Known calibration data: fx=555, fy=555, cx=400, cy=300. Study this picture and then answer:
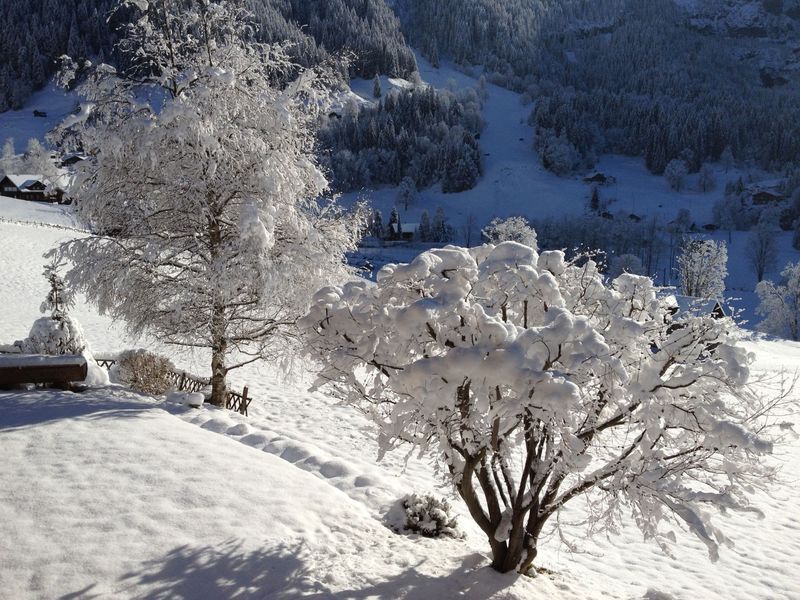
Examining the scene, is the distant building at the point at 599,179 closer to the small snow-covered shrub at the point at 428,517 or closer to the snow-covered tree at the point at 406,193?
the snow-covered tree at the point at 406,193

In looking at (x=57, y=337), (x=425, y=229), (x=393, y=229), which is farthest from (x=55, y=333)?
(x=425, y=229)

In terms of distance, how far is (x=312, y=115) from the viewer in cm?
1303

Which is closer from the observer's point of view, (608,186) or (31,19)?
(608,186)

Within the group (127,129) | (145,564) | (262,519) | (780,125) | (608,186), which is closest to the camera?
(145,564)

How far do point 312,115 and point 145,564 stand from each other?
1008cm

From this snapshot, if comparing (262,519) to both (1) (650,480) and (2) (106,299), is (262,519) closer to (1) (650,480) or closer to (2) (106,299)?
(1) (650,480)

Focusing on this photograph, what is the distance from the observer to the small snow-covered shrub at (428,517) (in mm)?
8150

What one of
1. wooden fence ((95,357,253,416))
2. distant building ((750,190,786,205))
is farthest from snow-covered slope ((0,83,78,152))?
distant building ((750,190,786,205))

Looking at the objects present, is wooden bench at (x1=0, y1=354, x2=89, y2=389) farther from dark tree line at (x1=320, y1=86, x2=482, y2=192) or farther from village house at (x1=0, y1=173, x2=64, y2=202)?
dark tree line at (x1=320, y1=86, x2=482, y2=192)

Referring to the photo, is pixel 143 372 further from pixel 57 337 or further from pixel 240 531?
pixel 240 531

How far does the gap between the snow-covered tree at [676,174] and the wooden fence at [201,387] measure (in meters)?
151

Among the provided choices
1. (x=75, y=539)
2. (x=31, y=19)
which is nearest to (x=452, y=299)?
(x=75, y=539)

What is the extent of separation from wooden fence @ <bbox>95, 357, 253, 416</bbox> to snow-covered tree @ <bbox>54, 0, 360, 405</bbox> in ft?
6.11

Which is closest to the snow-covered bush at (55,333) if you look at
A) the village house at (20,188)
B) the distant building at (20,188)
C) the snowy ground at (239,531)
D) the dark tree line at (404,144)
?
the snowy ground at (239,531)
